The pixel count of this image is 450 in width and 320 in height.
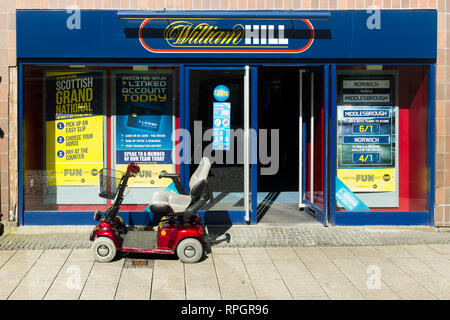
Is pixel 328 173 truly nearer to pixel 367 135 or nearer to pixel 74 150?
pixel 367 135

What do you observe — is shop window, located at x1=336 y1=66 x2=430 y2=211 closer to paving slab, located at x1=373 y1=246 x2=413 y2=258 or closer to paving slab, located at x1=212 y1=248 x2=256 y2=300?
paving slab, located at x1=373 y1=246 x2=413 y2=258

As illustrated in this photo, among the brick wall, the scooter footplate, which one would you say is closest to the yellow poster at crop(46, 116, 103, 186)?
the brick wall

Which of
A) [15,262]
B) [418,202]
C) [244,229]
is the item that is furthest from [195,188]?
[418,202]

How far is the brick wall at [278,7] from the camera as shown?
804cm

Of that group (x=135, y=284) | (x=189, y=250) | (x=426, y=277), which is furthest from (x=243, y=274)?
(x=426, y=277)

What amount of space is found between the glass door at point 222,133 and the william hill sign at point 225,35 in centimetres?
37

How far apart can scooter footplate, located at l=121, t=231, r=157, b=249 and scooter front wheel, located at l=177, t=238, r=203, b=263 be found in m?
0.40

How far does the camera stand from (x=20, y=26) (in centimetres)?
798

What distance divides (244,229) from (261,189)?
3.43 metres

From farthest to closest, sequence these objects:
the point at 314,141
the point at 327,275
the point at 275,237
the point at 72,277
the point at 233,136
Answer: the point at 314,141 < the point at 233,136 < the point at 275,237 < the point at 327,275 < the point at 72,277

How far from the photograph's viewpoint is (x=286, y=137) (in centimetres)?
1502

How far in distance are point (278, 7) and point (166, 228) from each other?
3.85 meters

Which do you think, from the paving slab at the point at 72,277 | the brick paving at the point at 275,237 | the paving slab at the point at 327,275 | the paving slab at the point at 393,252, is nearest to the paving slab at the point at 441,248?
the brick paving at the point at 275,237

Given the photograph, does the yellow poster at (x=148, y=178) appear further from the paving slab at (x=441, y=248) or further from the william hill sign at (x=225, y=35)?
the paving slab at (x=441, y=248)
